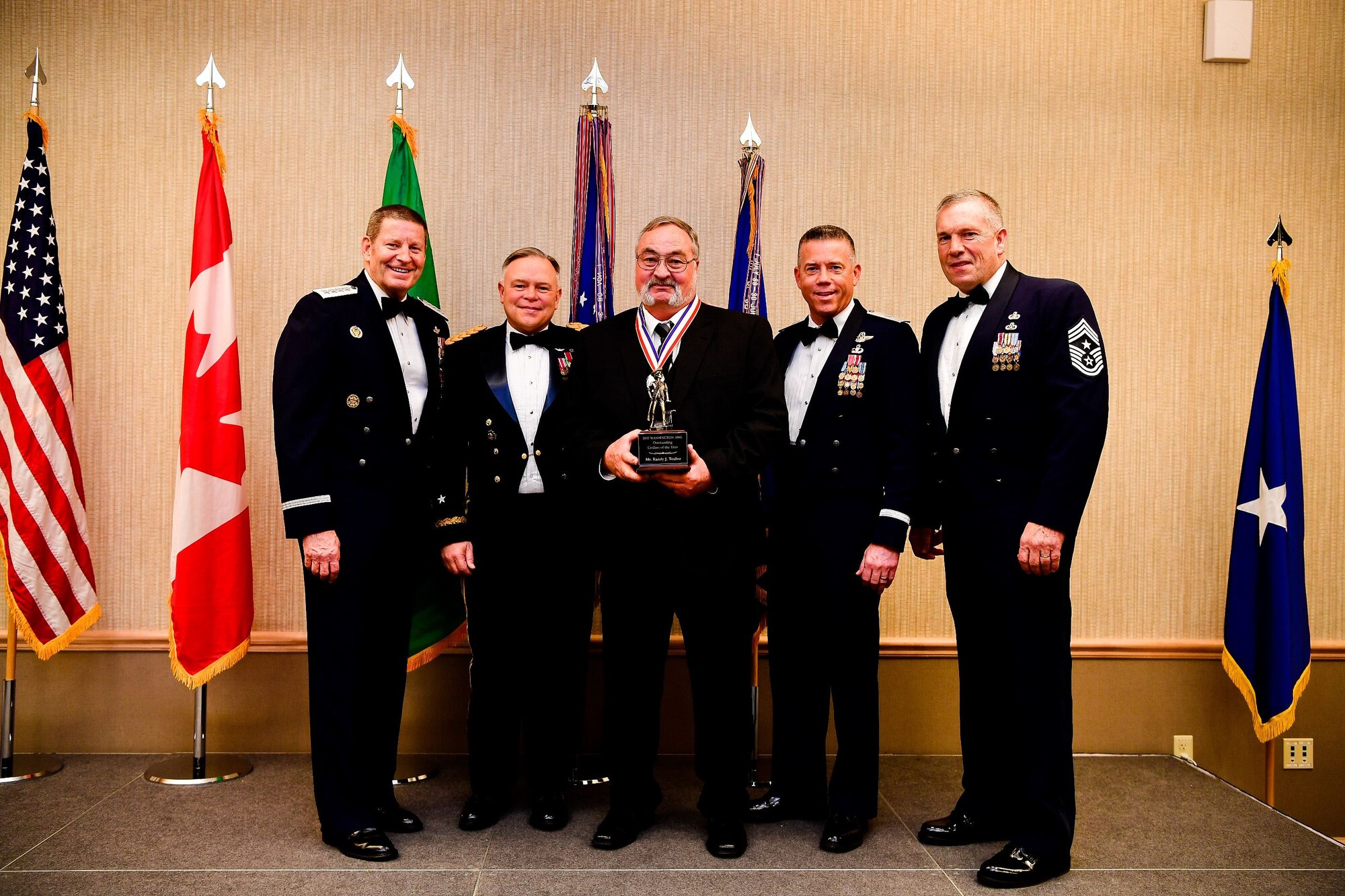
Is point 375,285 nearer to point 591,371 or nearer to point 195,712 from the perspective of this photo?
point 591,371

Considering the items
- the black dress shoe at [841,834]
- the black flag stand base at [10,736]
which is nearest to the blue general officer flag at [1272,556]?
the black dress shoe at [841,834]

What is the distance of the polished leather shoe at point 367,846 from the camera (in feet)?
7.81

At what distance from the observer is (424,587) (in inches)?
123

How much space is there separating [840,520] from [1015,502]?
1.54 ft

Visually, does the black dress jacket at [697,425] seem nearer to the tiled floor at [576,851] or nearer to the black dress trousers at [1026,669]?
the black dress trousers at [1026,669]

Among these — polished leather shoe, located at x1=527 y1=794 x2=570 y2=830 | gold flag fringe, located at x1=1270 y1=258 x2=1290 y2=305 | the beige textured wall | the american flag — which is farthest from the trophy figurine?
gold flag fringe, located at x1=1270 y1=258 x2=1290 y2=305

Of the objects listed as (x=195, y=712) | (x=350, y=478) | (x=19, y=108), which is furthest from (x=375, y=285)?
(x=19, y=108)

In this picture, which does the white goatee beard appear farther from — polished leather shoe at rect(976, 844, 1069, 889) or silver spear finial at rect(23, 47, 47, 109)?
silver spear finial at rect(23, 47, 47, 109)

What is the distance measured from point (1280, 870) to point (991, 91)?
2.85 meters

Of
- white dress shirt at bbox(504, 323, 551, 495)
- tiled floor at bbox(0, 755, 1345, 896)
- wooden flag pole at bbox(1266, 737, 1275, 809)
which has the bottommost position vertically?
wooden flag pole at bbox(1266, 737, 1275, 809)

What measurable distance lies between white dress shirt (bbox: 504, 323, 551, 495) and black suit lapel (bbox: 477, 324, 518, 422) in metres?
0.01

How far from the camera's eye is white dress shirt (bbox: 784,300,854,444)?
2.59 meters

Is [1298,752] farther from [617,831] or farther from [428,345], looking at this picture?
[428,345]

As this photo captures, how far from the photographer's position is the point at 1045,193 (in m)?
3.54
